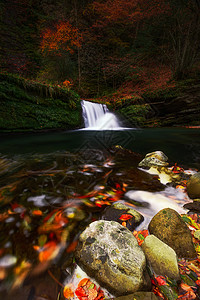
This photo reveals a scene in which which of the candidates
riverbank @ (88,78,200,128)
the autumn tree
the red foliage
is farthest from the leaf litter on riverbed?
the red foliage

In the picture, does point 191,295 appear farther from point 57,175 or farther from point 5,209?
point 57,175

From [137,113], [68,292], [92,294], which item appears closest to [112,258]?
[92,294]

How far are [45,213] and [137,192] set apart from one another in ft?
5.34

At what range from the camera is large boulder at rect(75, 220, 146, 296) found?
1129 mm

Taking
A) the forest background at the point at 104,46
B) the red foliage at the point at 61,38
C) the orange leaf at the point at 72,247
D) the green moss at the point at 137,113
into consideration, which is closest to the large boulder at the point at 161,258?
the orange leaf at the point at 72,247

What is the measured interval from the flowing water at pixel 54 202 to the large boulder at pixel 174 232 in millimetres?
300

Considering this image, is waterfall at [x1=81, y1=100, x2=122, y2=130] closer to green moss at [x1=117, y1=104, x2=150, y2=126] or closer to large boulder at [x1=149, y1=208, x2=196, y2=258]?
green moss at [x1=117, y1=104, x2=150, y2=126]

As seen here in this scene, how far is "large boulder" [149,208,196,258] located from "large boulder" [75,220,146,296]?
440mm

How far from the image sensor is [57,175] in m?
3.23

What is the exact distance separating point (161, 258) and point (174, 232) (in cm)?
36

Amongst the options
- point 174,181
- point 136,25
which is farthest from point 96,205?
point 136,25

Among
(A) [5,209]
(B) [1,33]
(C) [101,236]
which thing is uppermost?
(B) [1,33]

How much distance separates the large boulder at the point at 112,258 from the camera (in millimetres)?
1129

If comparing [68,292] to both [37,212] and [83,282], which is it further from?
[37,212]
